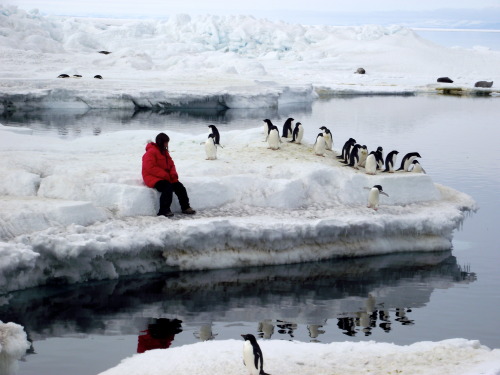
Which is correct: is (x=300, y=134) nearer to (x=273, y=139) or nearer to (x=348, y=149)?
(x=273, y=139)

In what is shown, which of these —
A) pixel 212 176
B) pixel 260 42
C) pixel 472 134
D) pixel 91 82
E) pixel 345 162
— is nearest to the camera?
pixel 212 176

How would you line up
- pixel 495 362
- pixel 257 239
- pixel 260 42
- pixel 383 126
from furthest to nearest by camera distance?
pixel 260 42 → pixel 383 126 → pixel 257 239 → pixel 495 362

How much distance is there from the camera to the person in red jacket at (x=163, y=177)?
1073cm

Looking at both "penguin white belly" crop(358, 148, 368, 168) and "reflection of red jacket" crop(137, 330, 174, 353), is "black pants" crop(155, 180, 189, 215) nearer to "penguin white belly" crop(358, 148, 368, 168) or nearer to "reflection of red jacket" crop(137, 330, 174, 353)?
"reflection of red jacket" crop(137, 330, 174, 353)

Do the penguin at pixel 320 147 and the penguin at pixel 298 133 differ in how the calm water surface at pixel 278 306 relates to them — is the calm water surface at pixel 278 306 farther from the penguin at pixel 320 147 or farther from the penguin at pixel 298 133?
the penguin at pixel 298 133

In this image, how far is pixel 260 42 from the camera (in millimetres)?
61625

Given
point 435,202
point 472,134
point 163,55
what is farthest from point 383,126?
point 163,55

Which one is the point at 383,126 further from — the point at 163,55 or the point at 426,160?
the point at 163,55

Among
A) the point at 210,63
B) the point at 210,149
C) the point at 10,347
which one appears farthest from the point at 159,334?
the point at 210,63

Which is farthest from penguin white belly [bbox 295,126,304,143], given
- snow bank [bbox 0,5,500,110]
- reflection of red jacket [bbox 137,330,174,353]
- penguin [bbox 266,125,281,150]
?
snow bank [bbox 0,5,500,110]

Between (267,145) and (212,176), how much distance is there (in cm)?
252

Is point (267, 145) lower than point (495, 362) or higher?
higher

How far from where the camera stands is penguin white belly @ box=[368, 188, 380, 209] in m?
11.8

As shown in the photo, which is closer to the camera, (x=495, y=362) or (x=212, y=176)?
(x=495, y=362)
